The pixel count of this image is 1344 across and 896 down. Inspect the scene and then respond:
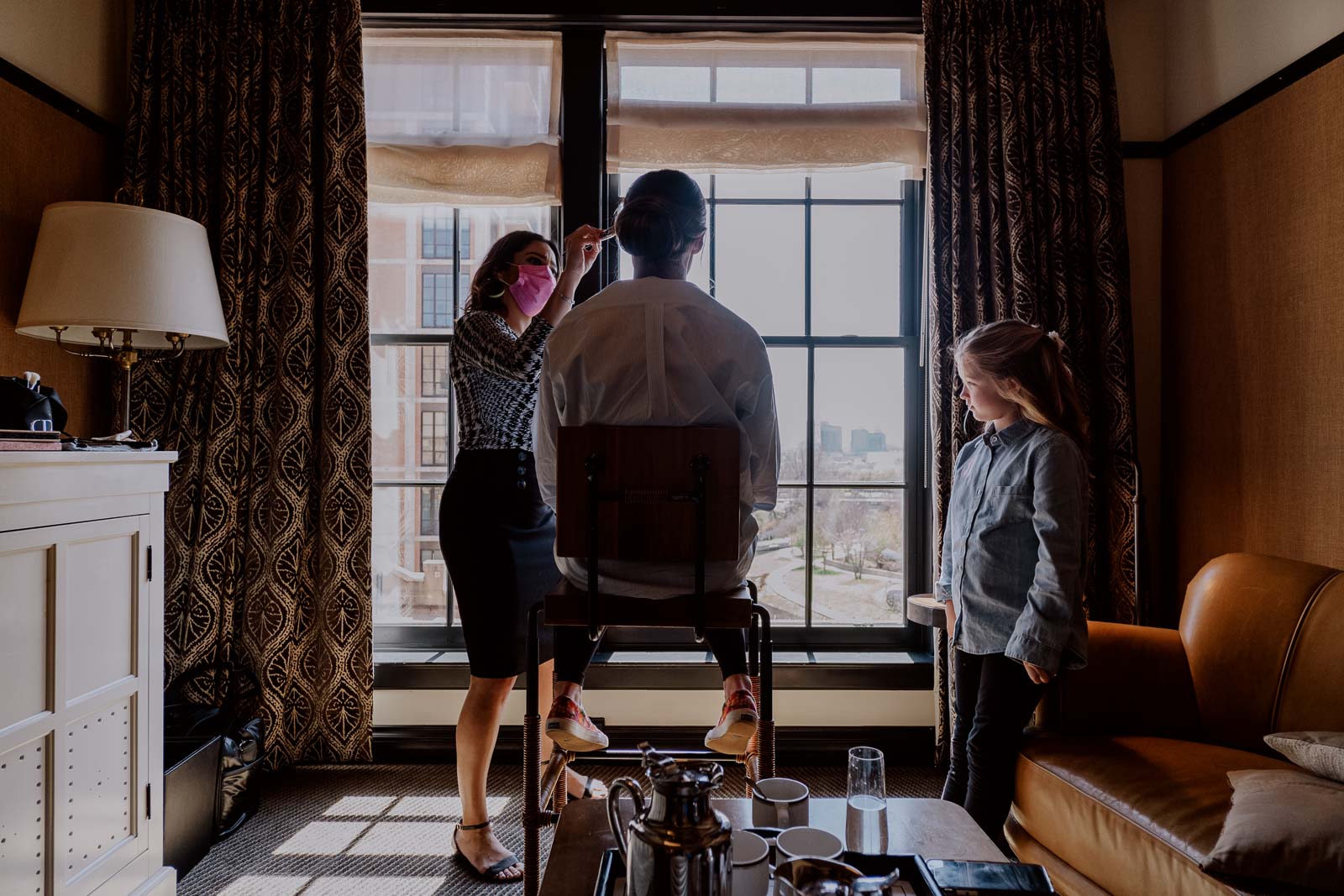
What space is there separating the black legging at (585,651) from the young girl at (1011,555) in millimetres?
631

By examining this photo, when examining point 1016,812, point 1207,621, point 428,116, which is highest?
point 428,116

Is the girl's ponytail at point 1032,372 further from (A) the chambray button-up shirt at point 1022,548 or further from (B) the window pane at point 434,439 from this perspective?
(B) the window pane at point 434,439

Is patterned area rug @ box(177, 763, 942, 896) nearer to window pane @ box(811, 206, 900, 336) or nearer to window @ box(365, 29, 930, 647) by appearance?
window @ box(365, 29, 930, 647)

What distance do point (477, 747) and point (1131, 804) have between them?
149 cm

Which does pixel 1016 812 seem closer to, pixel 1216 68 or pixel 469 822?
pixel 469 822

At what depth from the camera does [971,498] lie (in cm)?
193

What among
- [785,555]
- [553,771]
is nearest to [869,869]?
[553,771]

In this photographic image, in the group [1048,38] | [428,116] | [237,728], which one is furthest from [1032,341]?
[237,728]

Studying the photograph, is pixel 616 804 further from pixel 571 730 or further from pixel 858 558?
pixel 858 558

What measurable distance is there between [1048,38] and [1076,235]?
68 centimetres

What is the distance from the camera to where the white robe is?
141 centimetres

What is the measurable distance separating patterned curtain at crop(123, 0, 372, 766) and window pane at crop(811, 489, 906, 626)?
1.61 m

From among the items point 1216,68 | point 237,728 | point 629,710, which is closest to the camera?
point 237,728

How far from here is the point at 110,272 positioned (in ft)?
6.46
